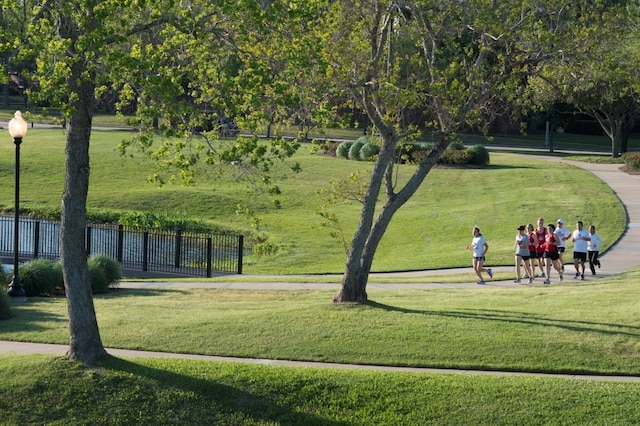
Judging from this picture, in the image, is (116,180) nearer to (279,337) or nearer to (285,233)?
(285,233)

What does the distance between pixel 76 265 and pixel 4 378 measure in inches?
65.7

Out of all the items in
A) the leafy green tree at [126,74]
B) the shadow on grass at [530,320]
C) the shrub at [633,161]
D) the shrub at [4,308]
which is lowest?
the shrub at [4,308]

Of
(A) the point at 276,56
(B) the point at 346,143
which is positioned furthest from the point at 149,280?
(B) the point at 346,143

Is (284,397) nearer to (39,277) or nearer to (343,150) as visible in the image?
(39,277)

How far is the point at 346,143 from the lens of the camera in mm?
54438

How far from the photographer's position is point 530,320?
1576 centimetres

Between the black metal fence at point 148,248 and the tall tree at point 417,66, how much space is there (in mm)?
9812

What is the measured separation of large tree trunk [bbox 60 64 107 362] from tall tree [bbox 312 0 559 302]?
5729 mm

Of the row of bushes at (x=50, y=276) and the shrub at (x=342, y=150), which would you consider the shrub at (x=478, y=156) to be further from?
the row of bushes at (x=50, y=276)

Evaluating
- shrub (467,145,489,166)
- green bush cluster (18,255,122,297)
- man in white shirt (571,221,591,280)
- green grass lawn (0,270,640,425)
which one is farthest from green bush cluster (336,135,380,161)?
green grass lawn (0,270,640,425)

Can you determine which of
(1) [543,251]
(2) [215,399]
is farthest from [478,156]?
(2) [215,399]

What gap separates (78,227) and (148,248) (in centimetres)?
1826

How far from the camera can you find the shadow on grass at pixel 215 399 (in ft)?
35.8

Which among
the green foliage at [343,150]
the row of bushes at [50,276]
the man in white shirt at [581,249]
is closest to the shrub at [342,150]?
the green foliage at [343,150]
